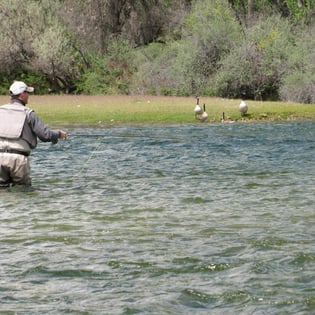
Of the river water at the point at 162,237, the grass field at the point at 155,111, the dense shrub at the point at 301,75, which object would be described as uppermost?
the dense shrub at the point at 301,75

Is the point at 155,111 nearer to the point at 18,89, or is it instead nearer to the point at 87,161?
the point at 87,161

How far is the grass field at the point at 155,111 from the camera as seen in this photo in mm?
34906

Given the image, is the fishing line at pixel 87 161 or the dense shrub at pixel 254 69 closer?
the fishing line at pixel 87 161

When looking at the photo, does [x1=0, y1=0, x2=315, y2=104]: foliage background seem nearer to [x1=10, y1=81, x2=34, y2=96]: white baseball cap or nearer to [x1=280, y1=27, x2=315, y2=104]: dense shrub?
[x1=280, y1=27, x2=315, y2=104]: dense shrub

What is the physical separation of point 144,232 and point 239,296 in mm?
3396

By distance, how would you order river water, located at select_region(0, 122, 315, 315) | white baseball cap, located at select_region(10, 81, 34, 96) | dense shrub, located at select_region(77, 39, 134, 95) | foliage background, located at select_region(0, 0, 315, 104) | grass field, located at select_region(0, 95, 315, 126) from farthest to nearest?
1. dense shrub, located at select_region(77, 39, 134, 95)
2. foliage background, located at select_region(0, 0, 315, 104)
3. grass field, located at select_region(0, 95, 315, 126)
4. white baseball cap, located at select_region(10, 81, 34, 96)
5. river water, located at select_region(0, 122, 315, 315)

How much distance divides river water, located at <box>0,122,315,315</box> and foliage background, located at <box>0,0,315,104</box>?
2532 cm

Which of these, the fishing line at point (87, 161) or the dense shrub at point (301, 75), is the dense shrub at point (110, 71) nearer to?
the dense shrub at point (301, 75)

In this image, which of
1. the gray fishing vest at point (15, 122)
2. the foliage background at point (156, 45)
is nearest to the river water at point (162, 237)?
the gray fishing vest at point (15, 122)

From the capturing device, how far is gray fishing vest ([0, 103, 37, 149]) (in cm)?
1453

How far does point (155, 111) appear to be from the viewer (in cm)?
3672

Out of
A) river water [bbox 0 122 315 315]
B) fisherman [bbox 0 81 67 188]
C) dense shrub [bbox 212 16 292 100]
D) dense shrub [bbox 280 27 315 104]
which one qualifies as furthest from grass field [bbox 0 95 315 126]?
fisherman [bbox 0 81 67 188]

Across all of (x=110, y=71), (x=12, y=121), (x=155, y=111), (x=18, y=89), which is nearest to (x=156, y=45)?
(x=110, y=71)

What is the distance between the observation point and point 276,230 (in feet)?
37.0
